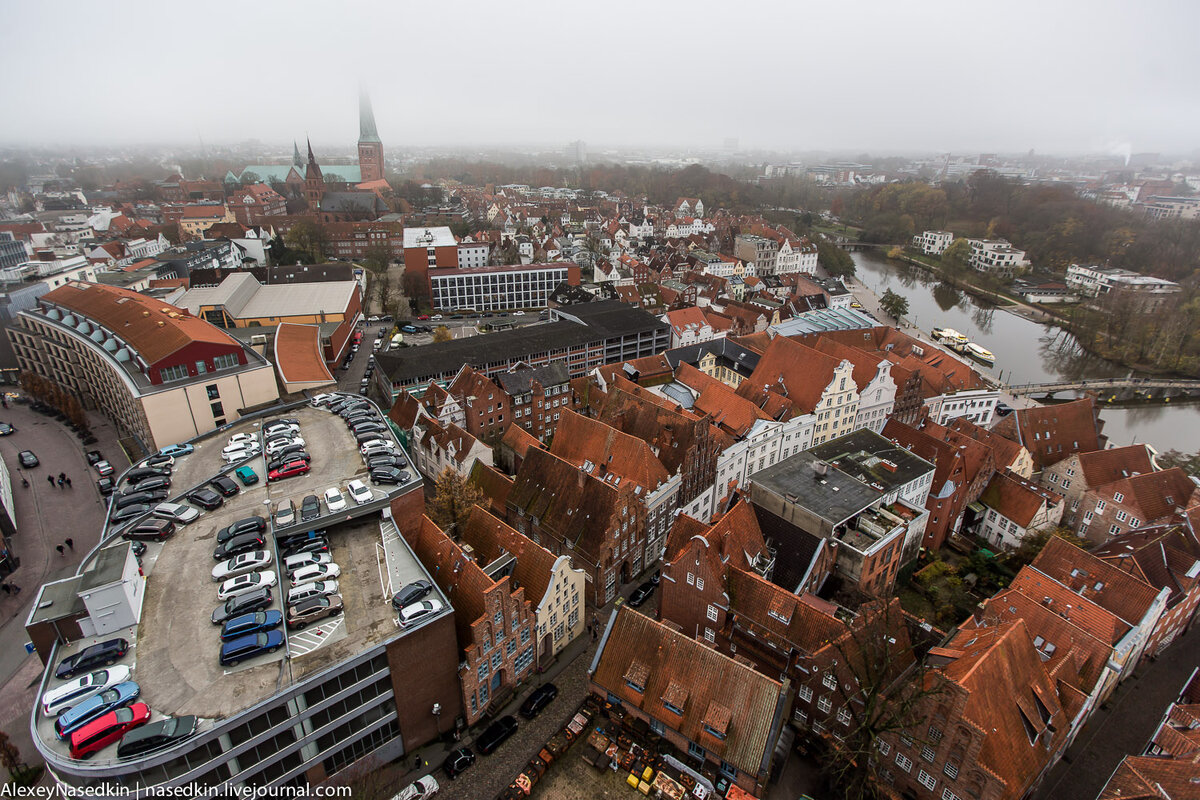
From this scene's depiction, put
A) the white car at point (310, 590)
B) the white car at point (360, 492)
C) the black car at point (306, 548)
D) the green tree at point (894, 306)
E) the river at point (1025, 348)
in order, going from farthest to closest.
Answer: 1. the green tree at point (894, 306)
2. the river at point (1025, 348)
3. the white car at point (360, 492)
4. the black car at point (306, 548)
5. the white car at point (310, 590)

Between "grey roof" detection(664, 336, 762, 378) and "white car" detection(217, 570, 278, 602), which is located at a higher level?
"white car" detection(217, 570, 278, 602)

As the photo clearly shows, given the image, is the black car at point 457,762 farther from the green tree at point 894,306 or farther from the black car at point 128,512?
the green tree at point 894,306

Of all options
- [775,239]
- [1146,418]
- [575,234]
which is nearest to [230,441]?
[1146,418]

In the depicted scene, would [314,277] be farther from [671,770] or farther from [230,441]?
[671,770]

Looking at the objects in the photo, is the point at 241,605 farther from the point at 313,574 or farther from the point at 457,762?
the point at 457,762

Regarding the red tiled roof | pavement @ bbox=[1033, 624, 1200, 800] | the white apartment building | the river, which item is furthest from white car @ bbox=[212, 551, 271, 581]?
the white apartment building

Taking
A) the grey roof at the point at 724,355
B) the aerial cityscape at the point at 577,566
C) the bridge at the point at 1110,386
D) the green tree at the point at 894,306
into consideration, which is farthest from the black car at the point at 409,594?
the green tree at the point at 894,306

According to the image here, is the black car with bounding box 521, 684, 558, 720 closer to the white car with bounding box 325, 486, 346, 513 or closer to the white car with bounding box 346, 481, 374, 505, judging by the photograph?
the white car with bounding box 346, 481, 374, 505
